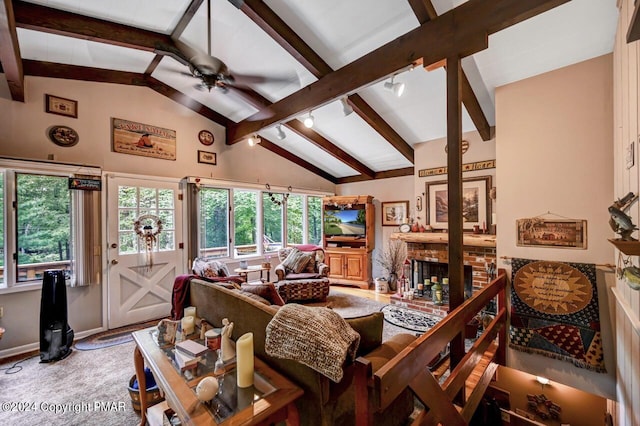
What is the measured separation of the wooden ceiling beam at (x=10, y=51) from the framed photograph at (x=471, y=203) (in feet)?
16.2

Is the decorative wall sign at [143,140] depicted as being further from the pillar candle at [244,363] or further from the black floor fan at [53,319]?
the pillar candle at [244,363]

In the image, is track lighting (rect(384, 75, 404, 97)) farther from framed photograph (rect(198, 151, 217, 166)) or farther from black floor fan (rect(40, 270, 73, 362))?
black floor fan (rect(40, 270, 73, 362))

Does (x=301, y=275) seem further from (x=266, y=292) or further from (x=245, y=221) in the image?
(x=266, y=292)

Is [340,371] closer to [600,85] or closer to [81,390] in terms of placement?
[81,390]

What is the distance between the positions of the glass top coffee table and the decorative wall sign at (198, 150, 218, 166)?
3641 millimetres

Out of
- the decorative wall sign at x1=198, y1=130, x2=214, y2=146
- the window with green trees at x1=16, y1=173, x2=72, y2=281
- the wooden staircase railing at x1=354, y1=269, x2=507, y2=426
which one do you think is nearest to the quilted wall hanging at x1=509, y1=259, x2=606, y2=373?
the wooden staircase railing at x1=354, y1=269, x2=507, y2=426

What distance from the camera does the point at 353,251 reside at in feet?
19.3

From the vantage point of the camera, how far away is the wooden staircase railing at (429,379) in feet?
3.39

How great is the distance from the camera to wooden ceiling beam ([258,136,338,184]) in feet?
18.3

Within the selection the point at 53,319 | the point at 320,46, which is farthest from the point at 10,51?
the point at 320,46

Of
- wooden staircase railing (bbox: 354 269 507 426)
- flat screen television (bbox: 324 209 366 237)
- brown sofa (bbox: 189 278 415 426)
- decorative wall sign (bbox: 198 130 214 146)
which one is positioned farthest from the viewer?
flat screen television (bbox: 324 209 366 237)

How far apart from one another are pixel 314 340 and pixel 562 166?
2.99 m

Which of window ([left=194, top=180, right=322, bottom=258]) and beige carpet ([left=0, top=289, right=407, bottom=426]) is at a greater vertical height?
window ([left=194, top=180, right=322, bottom=258])

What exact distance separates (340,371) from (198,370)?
0.87 m
